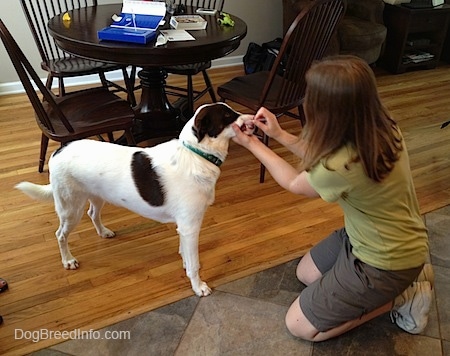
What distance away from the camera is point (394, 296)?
5.10 ft

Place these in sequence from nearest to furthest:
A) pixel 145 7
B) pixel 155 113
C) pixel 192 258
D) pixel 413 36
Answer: pixel 192 258 < pixel 145 7 < pixel 155 113 < pixel 413 36

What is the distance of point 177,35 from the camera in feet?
7.26

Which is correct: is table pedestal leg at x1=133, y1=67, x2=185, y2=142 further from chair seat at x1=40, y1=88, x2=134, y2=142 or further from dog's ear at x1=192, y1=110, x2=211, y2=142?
dog's ear at x1=192, y1=110, x2=211, y2=142

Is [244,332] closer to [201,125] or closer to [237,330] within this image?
[237,330]

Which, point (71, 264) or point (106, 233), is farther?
point (106, 233)

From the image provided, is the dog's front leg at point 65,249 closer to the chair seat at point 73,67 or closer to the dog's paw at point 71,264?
the dog's paw at point 71,264

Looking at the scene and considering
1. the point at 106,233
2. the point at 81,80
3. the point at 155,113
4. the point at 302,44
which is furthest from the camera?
the point at 81,80

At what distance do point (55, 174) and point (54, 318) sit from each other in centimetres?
56

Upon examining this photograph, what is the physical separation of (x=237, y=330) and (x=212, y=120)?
79 centimetres

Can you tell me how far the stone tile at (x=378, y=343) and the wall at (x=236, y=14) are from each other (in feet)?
10.3

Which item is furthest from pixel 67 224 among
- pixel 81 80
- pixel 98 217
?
pixel 81 80

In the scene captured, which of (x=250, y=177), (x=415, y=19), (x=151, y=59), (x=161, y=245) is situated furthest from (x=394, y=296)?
(x=415, y=19)

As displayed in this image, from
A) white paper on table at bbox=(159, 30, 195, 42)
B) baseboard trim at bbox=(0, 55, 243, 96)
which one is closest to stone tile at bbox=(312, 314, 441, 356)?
white paper on table at bbox=(159, 30, 195, 42)

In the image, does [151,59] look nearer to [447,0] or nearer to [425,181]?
[425,181]
